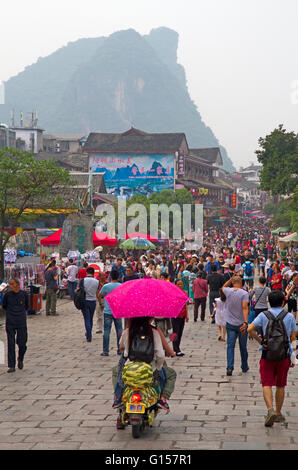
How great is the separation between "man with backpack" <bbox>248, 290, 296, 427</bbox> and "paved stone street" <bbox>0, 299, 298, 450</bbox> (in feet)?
0.90

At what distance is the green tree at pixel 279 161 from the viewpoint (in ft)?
117

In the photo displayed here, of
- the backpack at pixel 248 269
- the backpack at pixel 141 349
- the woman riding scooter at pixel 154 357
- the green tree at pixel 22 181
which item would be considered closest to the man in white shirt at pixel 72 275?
the green tree at pixel 22 181

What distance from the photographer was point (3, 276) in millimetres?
19062

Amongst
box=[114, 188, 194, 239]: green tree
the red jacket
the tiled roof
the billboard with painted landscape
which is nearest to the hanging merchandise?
the red jacket

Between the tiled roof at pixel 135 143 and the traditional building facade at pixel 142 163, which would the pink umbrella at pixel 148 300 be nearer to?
the traditional building facade at pixel 142 163

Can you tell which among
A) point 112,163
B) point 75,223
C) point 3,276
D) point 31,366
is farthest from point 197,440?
point 112,163

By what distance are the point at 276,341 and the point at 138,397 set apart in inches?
62.0

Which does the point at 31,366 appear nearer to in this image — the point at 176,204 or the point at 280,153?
the point at 280,153

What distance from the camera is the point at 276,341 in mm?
6484

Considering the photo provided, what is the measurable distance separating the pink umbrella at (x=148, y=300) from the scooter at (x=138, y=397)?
0.53 m

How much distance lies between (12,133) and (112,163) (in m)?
14.5

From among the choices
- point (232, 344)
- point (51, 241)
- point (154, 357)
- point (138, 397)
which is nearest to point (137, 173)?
point (51, 241)

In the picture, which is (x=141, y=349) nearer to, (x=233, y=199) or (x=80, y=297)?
(x=80, y=297)

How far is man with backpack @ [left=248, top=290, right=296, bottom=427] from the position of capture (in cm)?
648
